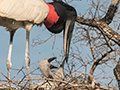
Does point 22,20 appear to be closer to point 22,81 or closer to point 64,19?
point 64,19

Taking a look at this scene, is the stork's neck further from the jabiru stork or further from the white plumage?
the white plumage

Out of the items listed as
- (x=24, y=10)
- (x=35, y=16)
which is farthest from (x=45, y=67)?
(x=24, y=10)

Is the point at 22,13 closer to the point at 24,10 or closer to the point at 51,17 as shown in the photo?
the point at 24,10

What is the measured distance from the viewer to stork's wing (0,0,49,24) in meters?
4.47

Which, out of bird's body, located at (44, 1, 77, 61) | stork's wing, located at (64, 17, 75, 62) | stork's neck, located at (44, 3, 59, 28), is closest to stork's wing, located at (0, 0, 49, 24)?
stork's neck, located at (44, 3, 59, 28)

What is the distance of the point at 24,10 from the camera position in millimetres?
4598

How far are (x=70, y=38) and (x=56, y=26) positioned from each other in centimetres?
33

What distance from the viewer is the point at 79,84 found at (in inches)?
133

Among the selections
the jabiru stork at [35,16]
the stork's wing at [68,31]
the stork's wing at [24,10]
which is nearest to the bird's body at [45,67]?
the jabiru stork at [35,16]

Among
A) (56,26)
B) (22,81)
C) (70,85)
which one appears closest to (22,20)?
(56,26)

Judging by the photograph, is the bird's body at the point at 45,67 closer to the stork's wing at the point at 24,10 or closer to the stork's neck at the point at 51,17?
the stork's wing at the point at 24,10

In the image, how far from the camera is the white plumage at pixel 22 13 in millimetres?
4484

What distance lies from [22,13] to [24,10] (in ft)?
0.23

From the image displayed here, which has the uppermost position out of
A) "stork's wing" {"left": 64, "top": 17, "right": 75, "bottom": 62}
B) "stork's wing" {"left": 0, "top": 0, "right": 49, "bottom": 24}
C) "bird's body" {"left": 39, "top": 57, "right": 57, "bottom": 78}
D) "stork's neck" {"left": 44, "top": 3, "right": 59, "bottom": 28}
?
"stork's wing" {"left": 0, "top": 0, "right": 49, "bottom": 24}
